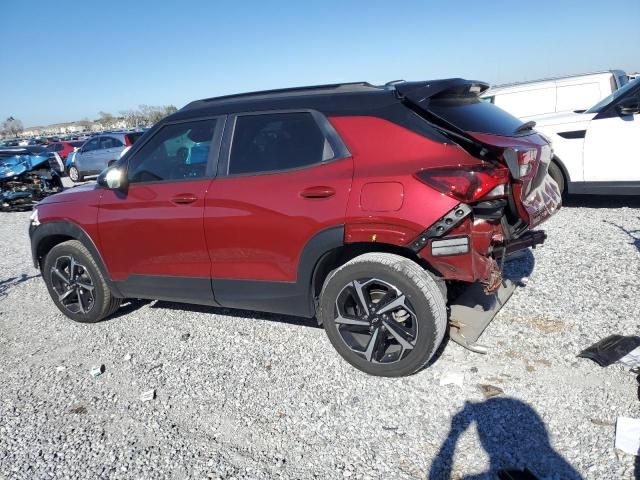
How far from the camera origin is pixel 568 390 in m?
2.81

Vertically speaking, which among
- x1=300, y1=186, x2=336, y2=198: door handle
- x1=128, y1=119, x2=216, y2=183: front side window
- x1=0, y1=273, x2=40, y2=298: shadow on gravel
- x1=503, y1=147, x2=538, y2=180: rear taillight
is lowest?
x1=0, y1=273, x2=40, y2=298: shadow on gravel

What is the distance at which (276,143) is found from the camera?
10.9 feet

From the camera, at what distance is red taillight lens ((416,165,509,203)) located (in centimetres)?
266

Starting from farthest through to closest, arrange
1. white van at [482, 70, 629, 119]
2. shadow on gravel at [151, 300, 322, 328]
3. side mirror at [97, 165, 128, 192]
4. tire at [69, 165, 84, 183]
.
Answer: tire at [69, 165, 84, 183] < white van at [482, 70, 629, 119] < shadow on gravel at [151, 300, 322, 328] < side mirror at [97, 165, 128, 192]

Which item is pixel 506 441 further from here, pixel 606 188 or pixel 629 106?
pixel 629 106

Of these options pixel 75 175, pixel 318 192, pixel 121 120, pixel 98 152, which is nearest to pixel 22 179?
pixel 98 152

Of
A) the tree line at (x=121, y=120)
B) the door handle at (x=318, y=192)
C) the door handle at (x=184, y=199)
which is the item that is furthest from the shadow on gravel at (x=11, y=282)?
the tree line at (x=121, y=120)

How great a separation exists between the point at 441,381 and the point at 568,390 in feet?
2.42

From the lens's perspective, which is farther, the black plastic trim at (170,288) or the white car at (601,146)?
the white car at (601,146)

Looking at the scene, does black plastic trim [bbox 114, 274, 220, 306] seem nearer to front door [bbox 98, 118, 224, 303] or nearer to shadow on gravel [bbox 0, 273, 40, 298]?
front door [bbox 98, 118, 224, 303]

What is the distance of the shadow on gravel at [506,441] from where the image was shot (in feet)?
7.43

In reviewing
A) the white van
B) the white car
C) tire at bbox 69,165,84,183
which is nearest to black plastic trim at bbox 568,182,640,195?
the white car

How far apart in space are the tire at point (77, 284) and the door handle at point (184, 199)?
1.20 meters

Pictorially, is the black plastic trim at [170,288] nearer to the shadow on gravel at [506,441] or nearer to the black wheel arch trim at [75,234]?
the black wheel arch trim at [75,234]
